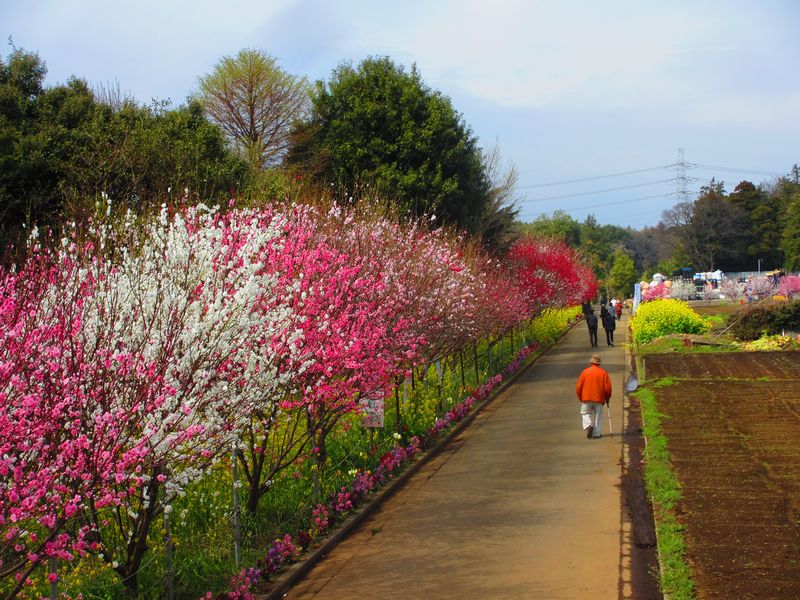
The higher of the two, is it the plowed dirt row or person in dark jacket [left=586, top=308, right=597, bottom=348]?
person in dark jacket [left=586, top=308, right=597, bottom=348]

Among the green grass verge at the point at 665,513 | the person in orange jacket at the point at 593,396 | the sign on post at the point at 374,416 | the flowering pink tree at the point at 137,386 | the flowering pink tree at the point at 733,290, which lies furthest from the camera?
the flowering pink tree at the point at 733,290

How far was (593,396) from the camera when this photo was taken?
17.7 metres

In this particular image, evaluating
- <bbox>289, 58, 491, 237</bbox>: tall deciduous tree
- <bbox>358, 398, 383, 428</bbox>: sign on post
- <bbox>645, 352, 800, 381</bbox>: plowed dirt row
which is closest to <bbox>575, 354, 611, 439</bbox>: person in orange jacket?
<bbox>358, 398, 383, 428</bbox>: sign on post

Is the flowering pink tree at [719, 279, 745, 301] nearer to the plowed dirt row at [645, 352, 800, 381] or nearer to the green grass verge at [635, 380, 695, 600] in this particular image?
the plowed dirt row at [645, 352, 800, 381]

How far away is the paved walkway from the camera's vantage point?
9.30 meters

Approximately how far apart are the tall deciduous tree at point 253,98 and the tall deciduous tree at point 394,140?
13.1m

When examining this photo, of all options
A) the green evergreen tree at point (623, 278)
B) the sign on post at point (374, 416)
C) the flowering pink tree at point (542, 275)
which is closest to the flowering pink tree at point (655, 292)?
the flowering pink tree at point (542, 275)

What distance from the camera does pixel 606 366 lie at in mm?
33781

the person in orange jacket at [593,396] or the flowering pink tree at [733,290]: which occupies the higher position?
the flowering pink tree at [733,290]

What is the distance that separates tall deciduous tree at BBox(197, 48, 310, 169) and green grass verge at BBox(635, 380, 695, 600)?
98.1ft

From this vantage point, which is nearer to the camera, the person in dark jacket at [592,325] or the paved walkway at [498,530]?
the paved walkway at [498,530]

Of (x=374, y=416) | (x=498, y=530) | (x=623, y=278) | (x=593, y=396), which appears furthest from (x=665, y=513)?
(x=623, y=278)

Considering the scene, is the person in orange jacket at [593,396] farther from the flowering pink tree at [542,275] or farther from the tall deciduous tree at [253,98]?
the tall deciduous tree at [253,98]

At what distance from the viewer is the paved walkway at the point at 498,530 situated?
9297mm
